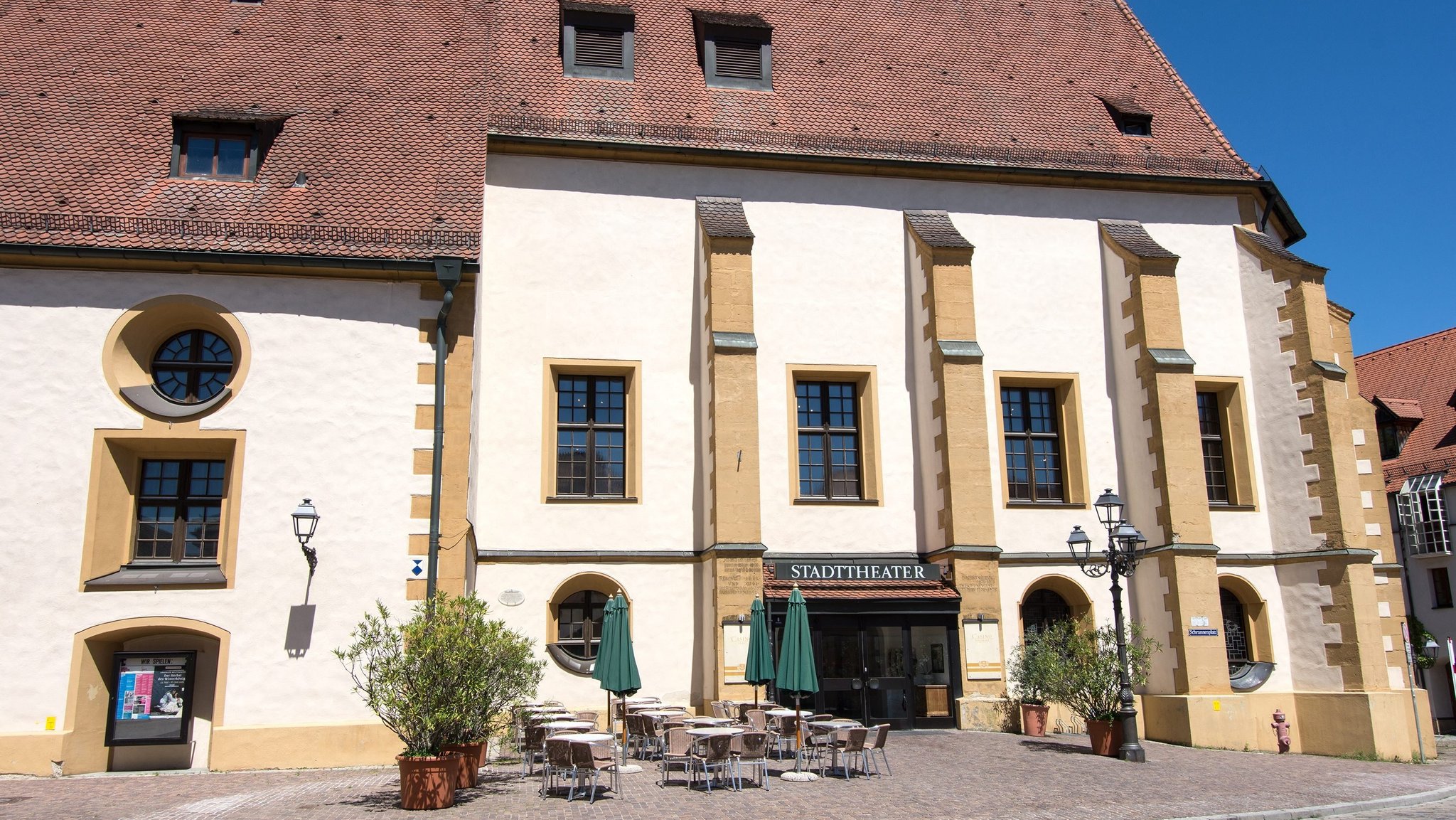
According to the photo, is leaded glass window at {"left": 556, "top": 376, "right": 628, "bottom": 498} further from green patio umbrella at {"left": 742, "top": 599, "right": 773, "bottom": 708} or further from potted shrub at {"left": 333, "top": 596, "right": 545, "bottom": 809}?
potted shrub at {"left": 333, "top": 596, "right": 545, "bottom": 809}

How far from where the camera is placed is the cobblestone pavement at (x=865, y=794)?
1102 cm

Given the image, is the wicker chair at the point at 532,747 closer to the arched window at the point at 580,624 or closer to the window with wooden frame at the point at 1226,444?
the arched window at the point at 580,624

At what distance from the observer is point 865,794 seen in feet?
39.7

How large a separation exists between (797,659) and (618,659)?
2.29 meters

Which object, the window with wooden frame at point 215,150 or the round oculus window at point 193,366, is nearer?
the round oculus window at point 193,366

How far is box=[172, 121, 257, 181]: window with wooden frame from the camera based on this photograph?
17.1 meters

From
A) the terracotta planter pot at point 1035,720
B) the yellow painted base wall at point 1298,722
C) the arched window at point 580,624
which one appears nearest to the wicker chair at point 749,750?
the arched window at point 580,624

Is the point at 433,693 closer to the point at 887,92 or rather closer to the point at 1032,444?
the point at 1032,444

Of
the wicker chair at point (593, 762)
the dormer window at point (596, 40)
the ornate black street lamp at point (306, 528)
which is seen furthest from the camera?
→ the dormer window at point (596, 40)

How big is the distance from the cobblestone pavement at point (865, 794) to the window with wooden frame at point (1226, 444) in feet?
19.0

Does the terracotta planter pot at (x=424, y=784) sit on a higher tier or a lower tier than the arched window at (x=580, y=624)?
lower

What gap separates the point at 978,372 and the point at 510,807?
10758mm

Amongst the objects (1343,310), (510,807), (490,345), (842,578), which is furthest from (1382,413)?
(510,807)

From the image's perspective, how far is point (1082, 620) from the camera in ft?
62.7
